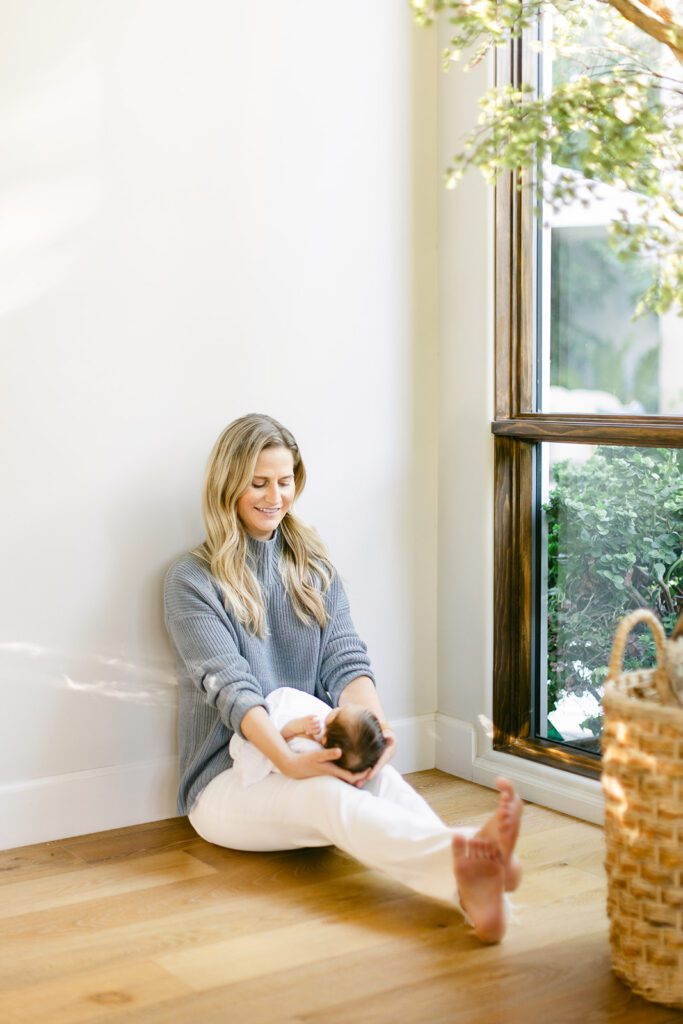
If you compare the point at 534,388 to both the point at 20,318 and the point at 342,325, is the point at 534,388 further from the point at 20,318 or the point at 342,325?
the point at 20,318

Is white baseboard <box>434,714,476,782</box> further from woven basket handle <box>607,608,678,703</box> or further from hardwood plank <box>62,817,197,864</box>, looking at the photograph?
woven basket handle <box>607,608,678,703</box>

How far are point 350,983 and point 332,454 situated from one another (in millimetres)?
1429

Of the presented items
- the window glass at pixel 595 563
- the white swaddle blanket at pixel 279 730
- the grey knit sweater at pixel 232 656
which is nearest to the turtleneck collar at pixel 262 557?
the grey knit sweater at pixel 232 656

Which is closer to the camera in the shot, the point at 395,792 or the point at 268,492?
the point at 395,792

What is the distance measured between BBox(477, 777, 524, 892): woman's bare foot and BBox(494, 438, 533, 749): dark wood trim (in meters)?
0.98

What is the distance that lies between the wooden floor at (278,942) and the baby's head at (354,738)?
0.25 metres

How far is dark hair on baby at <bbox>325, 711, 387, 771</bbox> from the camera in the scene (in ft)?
8.00

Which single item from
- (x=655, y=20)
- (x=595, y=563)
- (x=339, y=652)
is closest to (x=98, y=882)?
(x=339, y=652)

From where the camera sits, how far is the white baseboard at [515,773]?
2830mm

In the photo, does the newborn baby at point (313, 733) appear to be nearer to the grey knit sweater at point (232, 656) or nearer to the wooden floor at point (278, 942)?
the grey knit sweater at point (232, 656)

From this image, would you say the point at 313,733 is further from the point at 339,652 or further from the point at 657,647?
the point at 657,647

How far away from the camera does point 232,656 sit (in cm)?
266

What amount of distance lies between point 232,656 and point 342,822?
47cm

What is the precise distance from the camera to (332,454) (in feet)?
10.1
